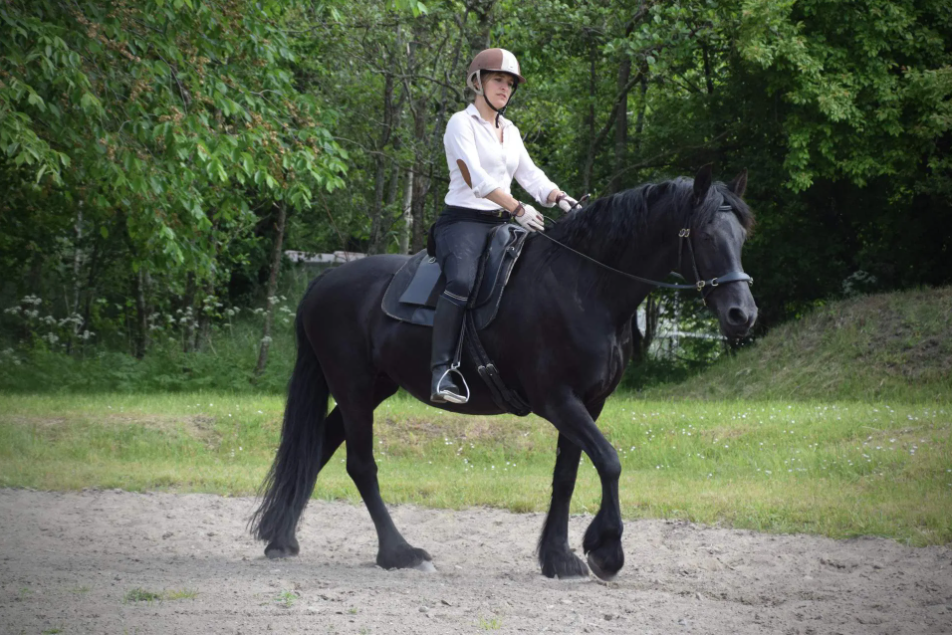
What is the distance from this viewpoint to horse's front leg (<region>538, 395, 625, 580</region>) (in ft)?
18.2

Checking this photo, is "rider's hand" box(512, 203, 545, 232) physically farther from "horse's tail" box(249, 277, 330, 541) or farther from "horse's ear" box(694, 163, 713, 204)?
"horse's tail" box(249, 277, 330, 541)

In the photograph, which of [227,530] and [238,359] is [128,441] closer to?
[227,530]

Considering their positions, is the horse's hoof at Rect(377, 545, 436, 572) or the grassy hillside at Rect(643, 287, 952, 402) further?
the grassy hillside at Rect(643, 287, 952, 402)

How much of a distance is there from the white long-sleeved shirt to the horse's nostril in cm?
162

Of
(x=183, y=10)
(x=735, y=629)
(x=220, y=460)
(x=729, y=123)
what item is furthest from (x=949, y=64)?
(x=735, y=629)

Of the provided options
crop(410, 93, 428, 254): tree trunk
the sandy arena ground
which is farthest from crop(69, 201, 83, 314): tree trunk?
the sandy arena ground

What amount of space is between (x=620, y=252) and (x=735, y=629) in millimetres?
2143

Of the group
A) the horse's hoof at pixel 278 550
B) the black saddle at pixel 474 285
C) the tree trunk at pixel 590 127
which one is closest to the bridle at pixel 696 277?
the black saddle at pixel 474 285

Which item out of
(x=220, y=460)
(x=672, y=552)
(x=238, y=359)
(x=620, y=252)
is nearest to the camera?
(x=620, y=252)

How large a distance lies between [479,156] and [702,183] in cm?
148

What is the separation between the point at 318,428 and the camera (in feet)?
23.7

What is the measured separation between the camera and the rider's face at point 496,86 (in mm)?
6172

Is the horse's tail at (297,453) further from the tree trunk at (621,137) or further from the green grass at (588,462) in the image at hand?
the tree trunk at (621,137)

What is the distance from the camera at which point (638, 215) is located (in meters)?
5.73
